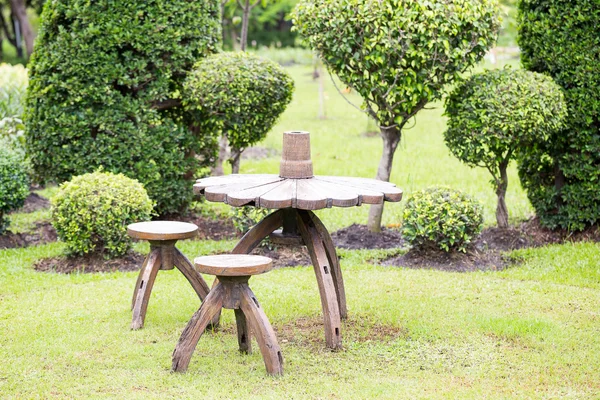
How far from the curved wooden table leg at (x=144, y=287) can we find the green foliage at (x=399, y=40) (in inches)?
126

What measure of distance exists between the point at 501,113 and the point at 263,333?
13.6 feet

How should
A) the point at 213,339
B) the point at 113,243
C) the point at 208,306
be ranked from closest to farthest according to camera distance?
the point at 208,306 < the point at 213,339 < the point at 113,243

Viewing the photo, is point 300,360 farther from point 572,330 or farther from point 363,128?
point 363,128

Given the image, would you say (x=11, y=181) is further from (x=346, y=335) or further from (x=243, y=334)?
(x=346, y=335)

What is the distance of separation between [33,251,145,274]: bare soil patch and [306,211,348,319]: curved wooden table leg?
2.66 meters

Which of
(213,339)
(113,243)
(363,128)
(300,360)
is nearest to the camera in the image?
(300,360)

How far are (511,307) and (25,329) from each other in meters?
4.09

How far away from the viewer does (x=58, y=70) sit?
9047 mm

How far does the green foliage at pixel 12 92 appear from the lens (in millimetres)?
12595

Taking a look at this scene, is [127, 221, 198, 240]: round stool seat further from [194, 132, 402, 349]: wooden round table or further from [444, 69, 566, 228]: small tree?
[444, 69, 566, 228]: small tree

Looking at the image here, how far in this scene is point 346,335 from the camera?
19.7 feet

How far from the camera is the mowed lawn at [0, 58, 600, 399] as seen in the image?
4.98 meters

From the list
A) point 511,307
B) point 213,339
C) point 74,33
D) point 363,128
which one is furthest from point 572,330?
point 363,128

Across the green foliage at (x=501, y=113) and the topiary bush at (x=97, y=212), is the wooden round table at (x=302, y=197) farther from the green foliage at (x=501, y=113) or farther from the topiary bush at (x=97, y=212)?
the green foliage at (x=501, y=113)
